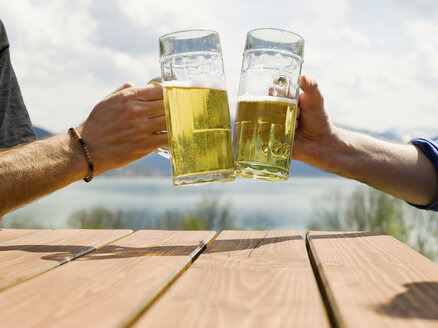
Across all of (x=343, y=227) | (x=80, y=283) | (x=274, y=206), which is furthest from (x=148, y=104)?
(x=274, y=206)

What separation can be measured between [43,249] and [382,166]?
3.81 ft

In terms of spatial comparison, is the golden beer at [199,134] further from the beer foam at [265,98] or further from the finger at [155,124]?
the finger at [155,124]

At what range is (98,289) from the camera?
0.78 metres

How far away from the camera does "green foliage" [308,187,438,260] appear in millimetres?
16969

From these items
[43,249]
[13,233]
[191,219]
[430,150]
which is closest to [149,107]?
[43,249]

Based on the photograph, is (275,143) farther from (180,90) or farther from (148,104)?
(148,104)

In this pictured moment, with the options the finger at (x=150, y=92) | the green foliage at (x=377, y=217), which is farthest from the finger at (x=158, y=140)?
the green foliage at (x=377, y=217)

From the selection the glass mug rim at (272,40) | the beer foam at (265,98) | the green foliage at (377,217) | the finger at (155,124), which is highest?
the glass mug rim at (272,40)

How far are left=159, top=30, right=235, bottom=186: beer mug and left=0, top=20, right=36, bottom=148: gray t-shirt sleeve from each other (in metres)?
1.20

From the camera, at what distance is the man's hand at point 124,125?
4.41ft

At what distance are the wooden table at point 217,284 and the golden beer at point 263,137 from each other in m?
0.21

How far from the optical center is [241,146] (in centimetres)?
118

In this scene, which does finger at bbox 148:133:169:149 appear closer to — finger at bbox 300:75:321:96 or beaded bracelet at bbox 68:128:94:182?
beaded bracelet at bbox 68:128:94:182

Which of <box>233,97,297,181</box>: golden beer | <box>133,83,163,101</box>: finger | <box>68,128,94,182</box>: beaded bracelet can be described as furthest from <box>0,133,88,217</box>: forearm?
<box>233,97,297,181</box>: golden beer
